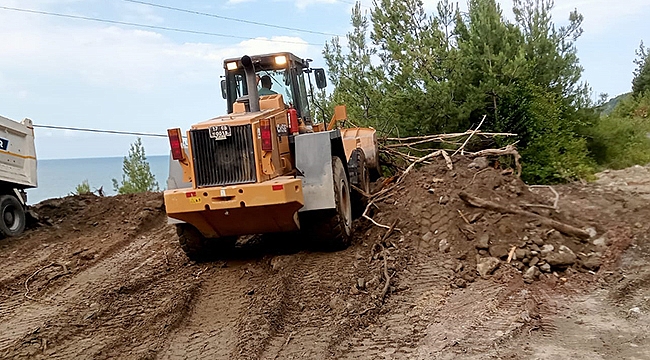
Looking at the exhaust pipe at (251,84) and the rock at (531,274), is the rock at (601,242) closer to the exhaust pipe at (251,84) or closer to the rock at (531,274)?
the rock at (531,274)

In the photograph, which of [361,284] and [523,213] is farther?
[523,213]

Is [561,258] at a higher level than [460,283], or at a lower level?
higher

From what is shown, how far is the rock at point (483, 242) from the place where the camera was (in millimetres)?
6486

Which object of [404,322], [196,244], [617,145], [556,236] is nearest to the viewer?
[404,322]

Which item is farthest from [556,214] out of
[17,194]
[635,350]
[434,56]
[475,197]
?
[17,194]

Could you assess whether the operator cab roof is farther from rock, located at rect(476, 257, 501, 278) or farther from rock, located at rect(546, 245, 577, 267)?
rock, located at rect(546, 245, 577, 267)

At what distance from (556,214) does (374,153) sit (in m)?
4.07

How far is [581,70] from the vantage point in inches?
597

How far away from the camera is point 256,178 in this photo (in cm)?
655

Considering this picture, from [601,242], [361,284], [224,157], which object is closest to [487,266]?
[361,284]

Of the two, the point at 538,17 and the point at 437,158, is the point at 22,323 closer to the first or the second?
the point at 437,158

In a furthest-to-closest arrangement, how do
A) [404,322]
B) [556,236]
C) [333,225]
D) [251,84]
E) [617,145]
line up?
[617,145] < [251,84] < [333,225] < [556,236] < [404,322]

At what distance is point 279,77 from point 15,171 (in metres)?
5.66

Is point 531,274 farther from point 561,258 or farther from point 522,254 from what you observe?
point 561,258
